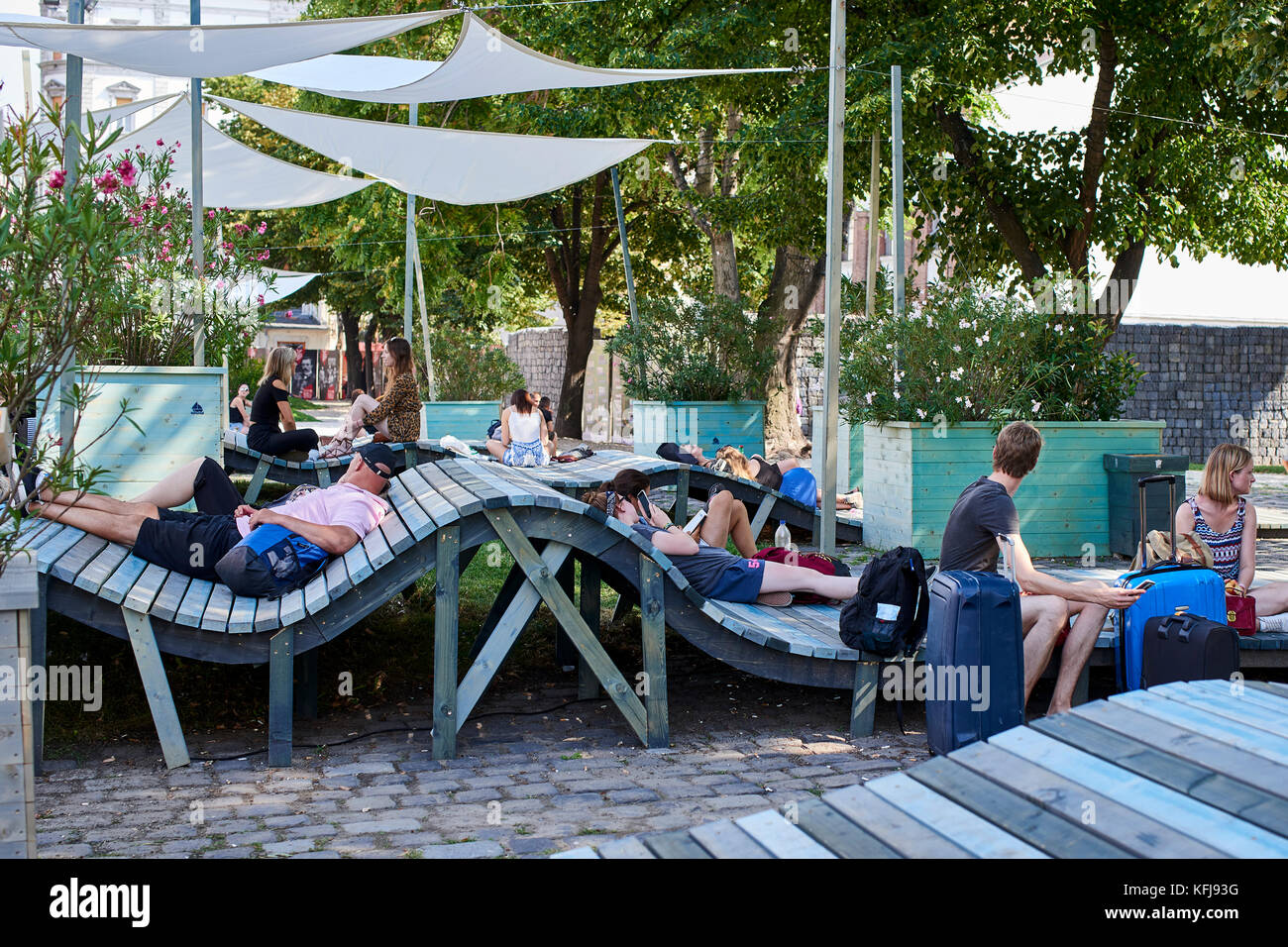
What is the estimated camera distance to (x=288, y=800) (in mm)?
4719

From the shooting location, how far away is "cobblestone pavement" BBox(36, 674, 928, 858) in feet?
14.0

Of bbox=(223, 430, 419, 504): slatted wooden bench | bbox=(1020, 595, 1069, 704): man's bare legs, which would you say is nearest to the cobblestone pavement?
bbox=(1020, 595, 1069, 704): man's bare legs

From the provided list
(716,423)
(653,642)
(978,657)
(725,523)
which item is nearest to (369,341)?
(716,423)

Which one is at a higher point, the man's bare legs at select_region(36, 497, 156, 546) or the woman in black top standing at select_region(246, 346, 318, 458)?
the woman in black top standing at select_region(246, 346, 318, 458)

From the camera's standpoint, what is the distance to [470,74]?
11.1 meters

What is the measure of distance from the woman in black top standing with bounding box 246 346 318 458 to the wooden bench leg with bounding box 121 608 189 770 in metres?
7.06

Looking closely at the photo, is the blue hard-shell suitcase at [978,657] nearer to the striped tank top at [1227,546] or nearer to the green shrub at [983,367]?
the striped tank top at [1227,546]

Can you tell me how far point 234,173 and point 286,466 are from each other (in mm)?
6407

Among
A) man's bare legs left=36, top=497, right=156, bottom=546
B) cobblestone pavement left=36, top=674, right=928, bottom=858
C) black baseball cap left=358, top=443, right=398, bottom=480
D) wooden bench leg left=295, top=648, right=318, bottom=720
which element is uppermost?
black baseball cap left=358, top=443, right=398, bottom=480

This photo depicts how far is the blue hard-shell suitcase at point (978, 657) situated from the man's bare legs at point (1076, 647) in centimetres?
53

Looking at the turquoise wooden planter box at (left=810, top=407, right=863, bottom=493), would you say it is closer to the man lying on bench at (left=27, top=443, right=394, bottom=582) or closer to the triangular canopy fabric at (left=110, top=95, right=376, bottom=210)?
the triangular canopy fabric at (left=110, top=95, right=376, bottom=210)

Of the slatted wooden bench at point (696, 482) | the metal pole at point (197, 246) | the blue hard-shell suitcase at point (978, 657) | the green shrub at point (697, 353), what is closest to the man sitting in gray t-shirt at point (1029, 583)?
the blue hard-shell suitcase at point (978, 657)
